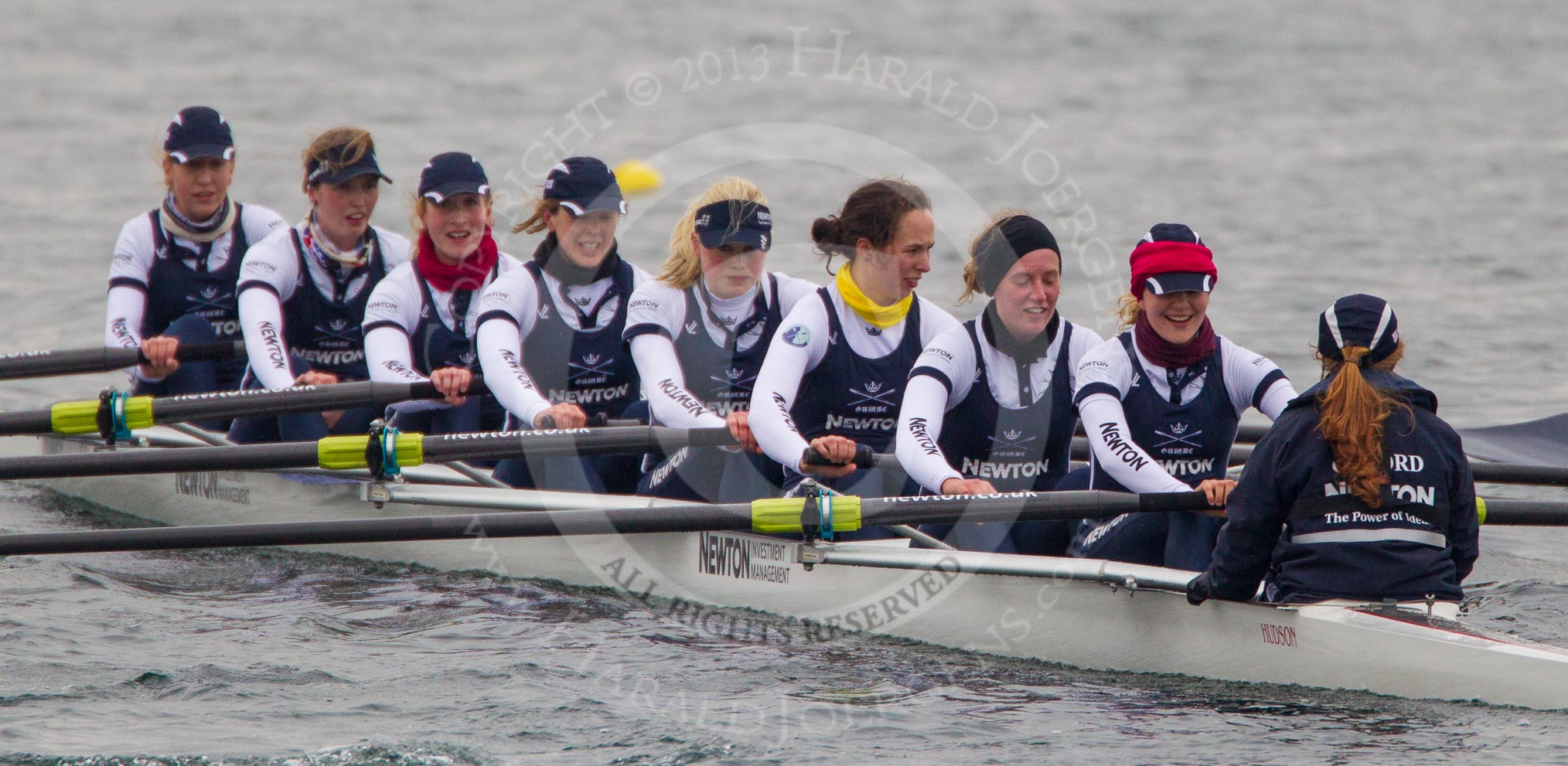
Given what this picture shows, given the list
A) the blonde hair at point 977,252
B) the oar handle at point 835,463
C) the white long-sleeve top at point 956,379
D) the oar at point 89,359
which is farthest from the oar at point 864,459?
the oar at point 89,359

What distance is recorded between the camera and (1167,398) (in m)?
5.93

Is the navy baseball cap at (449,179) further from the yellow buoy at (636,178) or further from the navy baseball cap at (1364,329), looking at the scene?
the yellow buoy at (636,178)

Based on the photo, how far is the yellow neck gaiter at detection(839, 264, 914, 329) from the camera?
6488 millimetres

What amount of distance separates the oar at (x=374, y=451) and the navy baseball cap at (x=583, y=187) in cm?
105

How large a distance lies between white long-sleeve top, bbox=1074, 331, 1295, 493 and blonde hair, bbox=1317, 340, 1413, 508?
2.98 feet

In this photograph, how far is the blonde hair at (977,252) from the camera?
611 centimetres

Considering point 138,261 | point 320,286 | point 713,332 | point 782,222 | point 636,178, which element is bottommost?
point 713,332

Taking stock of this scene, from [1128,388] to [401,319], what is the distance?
338 centimetres

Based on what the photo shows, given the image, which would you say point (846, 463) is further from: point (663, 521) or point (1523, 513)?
point (1523, 513)

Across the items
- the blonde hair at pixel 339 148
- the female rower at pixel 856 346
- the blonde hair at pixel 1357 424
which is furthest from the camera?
the blonde hair at pixel 339 148

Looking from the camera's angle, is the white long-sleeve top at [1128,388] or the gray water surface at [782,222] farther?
the white long-sleeve top at [1128,388]

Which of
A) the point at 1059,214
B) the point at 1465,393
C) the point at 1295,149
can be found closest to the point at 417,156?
the point at 1059,214

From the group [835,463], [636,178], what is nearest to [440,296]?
[835,463]

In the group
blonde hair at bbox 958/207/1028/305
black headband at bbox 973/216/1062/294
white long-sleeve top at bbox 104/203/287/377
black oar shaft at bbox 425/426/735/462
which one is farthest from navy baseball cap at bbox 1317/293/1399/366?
white long-sleeve top at bbox 104/203/287/377
